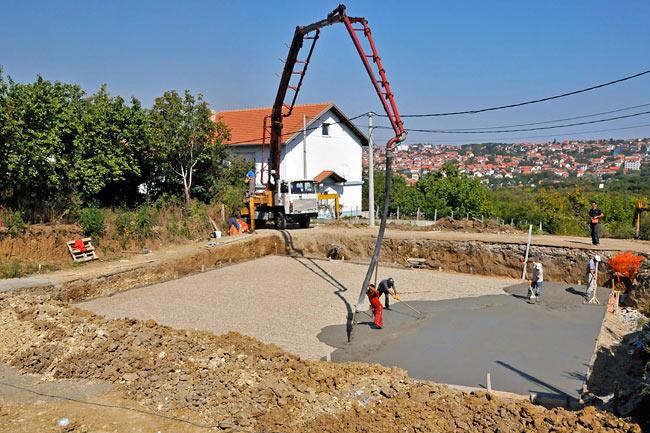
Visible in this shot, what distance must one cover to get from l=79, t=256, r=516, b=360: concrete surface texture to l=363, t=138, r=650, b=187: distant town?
8277 cm

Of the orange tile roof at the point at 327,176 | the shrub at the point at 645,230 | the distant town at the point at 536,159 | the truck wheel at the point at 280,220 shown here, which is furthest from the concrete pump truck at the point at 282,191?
the distant town at the point at 536,159

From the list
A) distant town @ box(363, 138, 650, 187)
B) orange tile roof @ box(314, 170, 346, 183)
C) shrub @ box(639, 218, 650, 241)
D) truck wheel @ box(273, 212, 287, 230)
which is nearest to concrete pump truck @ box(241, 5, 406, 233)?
truck wheel @ box(273, 212, 287, 230)

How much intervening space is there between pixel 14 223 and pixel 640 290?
18920 mm

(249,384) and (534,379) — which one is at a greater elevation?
(249,384)

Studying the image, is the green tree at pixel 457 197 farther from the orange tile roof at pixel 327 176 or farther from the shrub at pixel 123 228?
the shrub at pixel 123 228

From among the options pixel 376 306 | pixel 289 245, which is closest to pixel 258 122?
pixel 289 245

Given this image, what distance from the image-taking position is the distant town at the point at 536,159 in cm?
10606

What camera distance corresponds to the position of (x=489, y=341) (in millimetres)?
10852

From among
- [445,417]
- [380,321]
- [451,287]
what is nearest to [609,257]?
[451,287]

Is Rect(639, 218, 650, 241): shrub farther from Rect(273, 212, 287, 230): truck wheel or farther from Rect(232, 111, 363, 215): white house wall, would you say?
Rect(232, 111, 363, 215): white house wall

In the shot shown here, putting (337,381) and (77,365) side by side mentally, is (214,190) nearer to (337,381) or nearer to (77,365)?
(77,365)

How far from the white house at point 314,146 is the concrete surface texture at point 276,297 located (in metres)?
11.9

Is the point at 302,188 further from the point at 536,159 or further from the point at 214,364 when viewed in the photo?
the point at 536,159

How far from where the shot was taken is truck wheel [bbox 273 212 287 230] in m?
23.7
